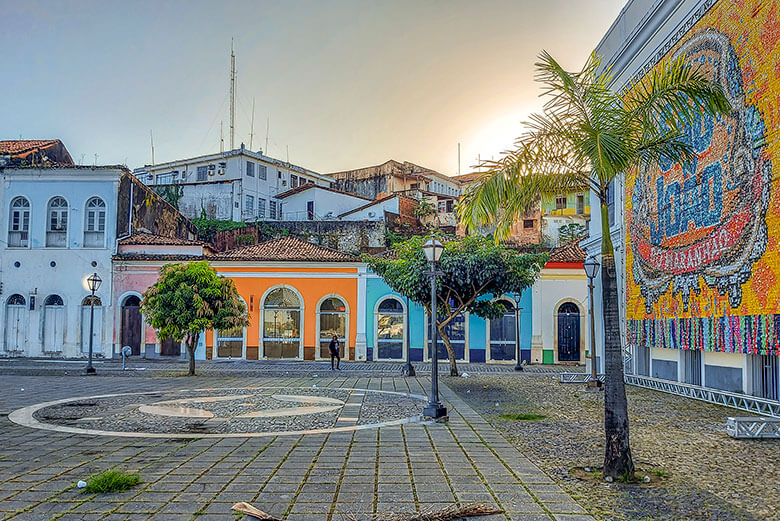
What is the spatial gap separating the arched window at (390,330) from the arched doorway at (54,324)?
13470mm

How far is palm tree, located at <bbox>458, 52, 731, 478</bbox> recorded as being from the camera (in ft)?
22.3

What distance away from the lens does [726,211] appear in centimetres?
1212

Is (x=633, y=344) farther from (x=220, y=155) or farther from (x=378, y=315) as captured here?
(x=220, y=155)

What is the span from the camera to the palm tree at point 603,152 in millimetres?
6805

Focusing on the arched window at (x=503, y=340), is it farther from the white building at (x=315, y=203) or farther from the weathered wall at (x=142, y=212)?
the white building at (x=315, y=203)

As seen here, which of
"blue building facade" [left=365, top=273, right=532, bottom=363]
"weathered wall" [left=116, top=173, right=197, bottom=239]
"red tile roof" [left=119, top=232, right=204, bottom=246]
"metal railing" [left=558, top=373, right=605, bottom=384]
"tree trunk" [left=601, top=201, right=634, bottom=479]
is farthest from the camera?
"weathered wall" [left=116, top=173, right=197, bottom=239]

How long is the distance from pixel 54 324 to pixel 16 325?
1.67 metres

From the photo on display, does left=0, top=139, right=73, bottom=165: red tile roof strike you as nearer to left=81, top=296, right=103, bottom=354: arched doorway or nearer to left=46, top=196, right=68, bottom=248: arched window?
left=46, top=196, right=68, bottom=248: arched window

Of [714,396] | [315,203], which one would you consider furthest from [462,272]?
[315,203]

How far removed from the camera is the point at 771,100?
10.8 metres

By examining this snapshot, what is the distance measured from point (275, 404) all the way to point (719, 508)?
8.90 metres

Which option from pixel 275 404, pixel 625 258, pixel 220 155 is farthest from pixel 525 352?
pixel 220 155

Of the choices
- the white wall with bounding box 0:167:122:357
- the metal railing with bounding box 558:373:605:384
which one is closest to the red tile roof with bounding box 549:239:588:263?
the metal railing with bounding box 558:373:605:384

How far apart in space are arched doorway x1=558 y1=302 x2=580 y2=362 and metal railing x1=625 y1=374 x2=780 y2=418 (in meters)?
9.21
